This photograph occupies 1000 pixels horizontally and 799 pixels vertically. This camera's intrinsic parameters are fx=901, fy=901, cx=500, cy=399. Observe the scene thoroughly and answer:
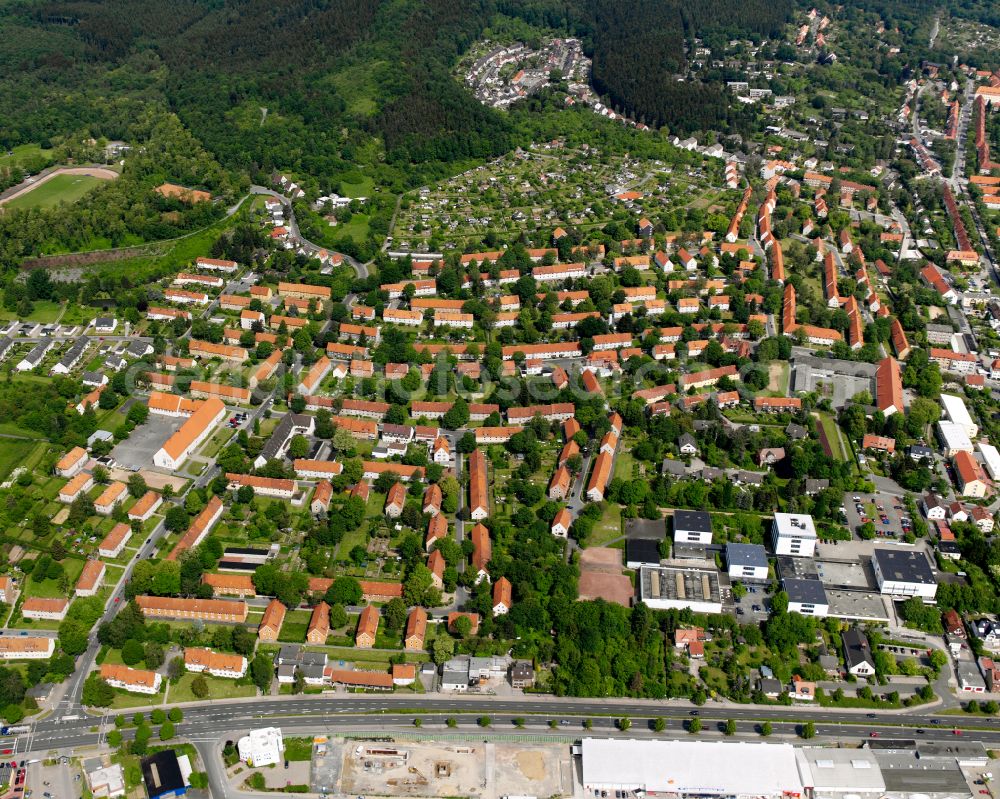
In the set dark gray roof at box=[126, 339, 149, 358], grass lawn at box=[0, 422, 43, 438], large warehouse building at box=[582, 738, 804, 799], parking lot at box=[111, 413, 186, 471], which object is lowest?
grass lawn at box=[0, 422, 43, 438]

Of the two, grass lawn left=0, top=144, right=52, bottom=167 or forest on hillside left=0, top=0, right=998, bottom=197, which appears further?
forest on hillside left=0, top=0, right=998, bottom=197

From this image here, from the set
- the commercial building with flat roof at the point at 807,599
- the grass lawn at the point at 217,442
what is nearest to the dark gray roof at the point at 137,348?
the grass lawn at the point at 217,442

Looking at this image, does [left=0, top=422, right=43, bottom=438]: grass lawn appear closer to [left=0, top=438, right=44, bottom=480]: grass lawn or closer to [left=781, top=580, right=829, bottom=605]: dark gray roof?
[left=0, top=438, right=44, bottom=480]: grass lawn

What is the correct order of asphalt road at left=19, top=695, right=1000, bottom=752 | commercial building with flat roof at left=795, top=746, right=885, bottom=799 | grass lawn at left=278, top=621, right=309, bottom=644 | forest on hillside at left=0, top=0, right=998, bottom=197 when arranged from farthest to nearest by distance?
1. forest on hillside at left=0, top=0, right=998, bottom=197
2. grass lawn at left=278, top=621, right=309, bottom=644
3. asphalt road at left=19, top=695, right=1000, bottom=752
4. commercial building with flat roof at left=795, top=746, right=885, bottom=799

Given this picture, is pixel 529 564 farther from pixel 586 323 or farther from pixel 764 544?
pixel 586 323

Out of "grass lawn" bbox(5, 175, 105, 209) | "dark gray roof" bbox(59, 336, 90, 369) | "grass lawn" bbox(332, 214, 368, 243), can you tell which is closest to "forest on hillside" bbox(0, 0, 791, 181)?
"grass lawn" bbox(332, 214, 368, 243)

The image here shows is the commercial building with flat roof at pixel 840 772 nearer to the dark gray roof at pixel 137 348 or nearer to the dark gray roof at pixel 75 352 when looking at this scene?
the dark gray roof at pixel 137 348

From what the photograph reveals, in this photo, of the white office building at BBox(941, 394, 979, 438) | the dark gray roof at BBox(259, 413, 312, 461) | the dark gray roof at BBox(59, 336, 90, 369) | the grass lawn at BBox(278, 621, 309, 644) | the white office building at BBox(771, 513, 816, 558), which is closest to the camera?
the grass lawn at BBox(278, 621, 309, 644)
